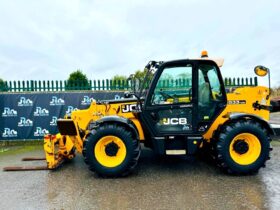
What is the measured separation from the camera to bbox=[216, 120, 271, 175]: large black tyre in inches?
244

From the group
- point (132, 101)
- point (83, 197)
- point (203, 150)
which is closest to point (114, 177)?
point (83, 197)

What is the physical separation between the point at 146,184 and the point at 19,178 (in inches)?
102

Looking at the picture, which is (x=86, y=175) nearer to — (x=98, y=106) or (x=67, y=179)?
(x=67, y=179)

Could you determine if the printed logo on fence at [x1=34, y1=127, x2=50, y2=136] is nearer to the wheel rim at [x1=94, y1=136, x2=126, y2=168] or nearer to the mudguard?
the wheel rim at [x1=94, y1=136, x2=126, y2=168]

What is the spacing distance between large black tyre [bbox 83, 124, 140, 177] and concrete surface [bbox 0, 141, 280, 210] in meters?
0.19

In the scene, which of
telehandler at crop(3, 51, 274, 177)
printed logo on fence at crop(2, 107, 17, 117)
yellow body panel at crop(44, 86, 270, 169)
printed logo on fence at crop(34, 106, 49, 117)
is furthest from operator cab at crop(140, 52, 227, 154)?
printed logo on fence at crop(2, 107, 17, 117)

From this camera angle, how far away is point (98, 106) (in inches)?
289

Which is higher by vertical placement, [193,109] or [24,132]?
[193,109]

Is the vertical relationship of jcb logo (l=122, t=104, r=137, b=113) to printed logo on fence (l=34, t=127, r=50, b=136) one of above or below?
above

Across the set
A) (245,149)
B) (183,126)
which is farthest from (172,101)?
(245,149)

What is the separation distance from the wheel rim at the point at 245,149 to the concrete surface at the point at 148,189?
0.34 m

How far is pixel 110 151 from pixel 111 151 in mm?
20

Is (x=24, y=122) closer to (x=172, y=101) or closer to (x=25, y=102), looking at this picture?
(x=25, y=102)

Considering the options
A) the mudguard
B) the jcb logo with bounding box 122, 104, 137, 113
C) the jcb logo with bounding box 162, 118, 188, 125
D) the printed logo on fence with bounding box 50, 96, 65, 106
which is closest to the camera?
the mudguard
